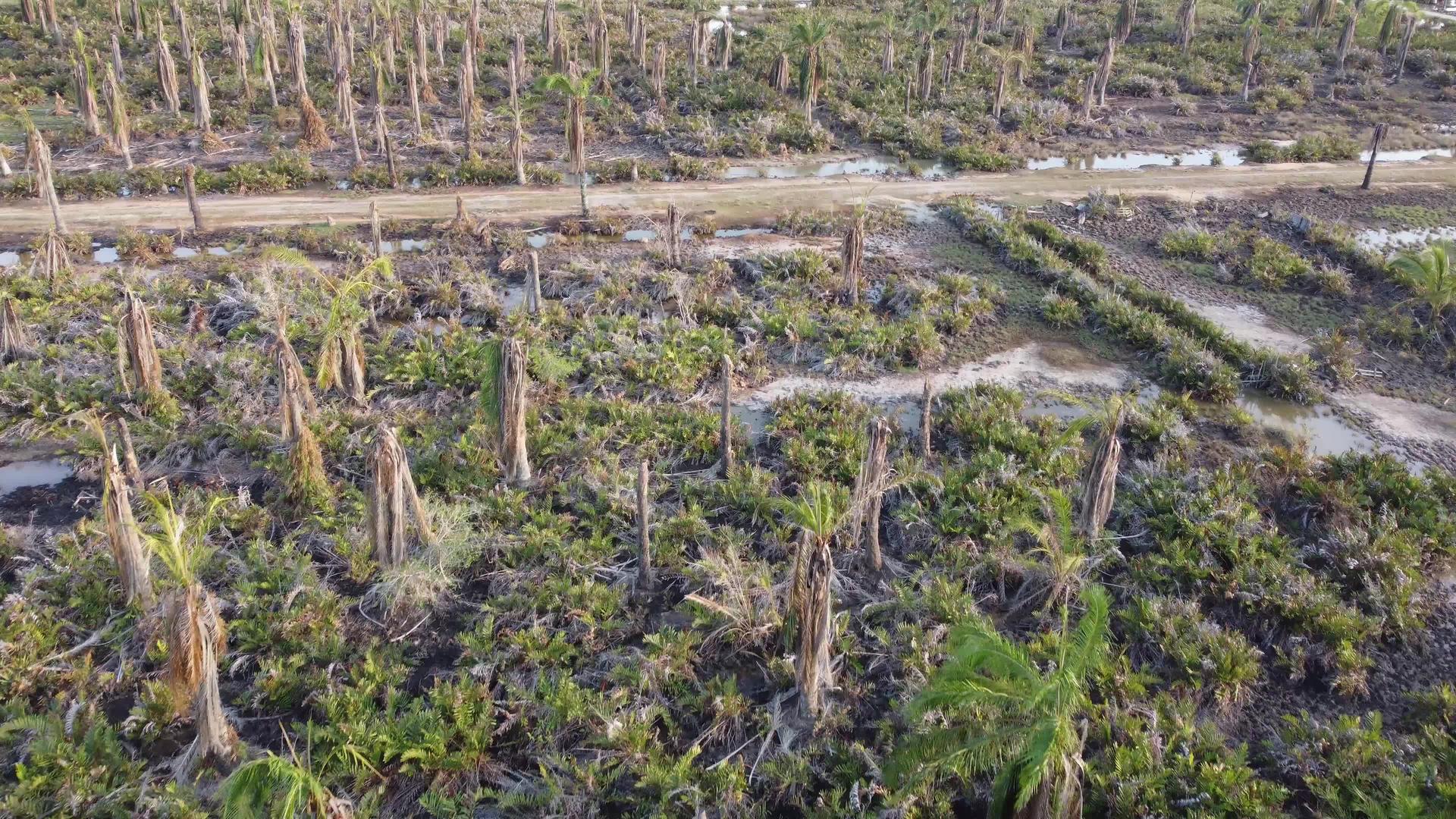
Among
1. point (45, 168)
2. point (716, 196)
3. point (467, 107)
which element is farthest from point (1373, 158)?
point (45, 168)

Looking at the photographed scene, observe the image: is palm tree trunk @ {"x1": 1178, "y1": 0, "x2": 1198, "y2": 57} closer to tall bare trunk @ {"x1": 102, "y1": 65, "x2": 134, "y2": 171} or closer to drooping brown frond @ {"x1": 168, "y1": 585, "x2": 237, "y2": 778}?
tall bare trunk @ {"x1": 102, "y1": 65, "x2": 134, "y2": 171}

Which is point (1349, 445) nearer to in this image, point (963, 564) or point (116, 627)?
point (963, 564)

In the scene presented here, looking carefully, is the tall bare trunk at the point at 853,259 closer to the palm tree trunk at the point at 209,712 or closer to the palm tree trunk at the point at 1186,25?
the palm tree trunk at the point at 209,712

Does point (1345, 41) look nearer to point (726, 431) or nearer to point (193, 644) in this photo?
point (726, 431)

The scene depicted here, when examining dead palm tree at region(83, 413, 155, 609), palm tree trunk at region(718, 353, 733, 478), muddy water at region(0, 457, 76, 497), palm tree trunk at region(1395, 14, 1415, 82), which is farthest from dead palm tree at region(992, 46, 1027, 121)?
dead palm tree at region(83, 413, 155, 609)

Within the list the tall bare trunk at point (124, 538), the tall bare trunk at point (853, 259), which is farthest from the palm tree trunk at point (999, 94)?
the tall bare trunk at point (124, 538)
